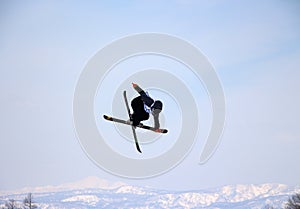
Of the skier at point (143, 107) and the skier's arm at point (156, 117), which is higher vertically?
the skier at point (143, 107)

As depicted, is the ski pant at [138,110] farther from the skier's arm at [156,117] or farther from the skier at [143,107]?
the skier's arm at [156,117]

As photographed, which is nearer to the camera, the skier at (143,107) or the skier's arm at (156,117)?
the skier at (143,107)

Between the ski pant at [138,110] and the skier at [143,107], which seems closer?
the skier at [143,107]

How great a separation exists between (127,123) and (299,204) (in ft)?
246

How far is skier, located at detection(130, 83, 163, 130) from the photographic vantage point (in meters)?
21.4

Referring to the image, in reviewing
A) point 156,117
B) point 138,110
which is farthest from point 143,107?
point 156,117

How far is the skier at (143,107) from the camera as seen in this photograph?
21375mm

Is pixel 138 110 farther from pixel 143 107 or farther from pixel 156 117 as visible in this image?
pixel 156 117

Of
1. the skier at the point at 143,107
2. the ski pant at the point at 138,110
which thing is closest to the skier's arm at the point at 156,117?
the skier at the point at 143,107

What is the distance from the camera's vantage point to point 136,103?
21797 mm

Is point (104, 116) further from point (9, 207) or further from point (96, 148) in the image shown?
point (9, 207)

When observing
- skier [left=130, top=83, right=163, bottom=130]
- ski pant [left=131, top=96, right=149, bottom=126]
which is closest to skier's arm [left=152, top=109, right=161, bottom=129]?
skier [left=130, top=83, right=163, bottom=130]

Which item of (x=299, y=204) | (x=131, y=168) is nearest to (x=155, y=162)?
(x=131, y=168)

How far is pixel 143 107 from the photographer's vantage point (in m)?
21.8
